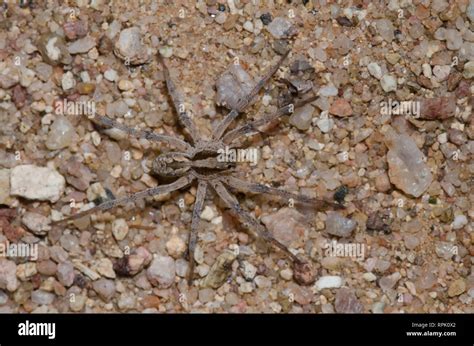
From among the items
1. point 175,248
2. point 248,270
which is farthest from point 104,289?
point 248,270

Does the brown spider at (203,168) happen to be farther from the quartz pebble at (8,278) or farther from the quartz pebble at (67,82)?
the quartz pebble at (8,278)

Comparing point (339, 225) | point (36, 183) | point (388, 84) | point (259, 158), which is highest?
point (388, 84)

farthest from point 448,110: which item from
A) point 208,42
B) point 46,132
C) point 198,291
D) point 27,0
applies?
point 27,0

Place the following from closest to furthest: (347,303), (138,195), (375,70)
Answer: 1. (138,195)
2. (347,303)
3. (375,70)

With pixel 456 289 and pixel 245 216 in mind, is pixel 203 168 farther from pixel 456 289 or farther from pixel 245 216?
pixel 456 289

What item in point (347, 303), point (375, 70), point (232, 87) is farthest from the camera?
point (375, 70)

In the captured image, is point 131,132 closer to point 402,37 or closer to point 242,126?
point 242,126
